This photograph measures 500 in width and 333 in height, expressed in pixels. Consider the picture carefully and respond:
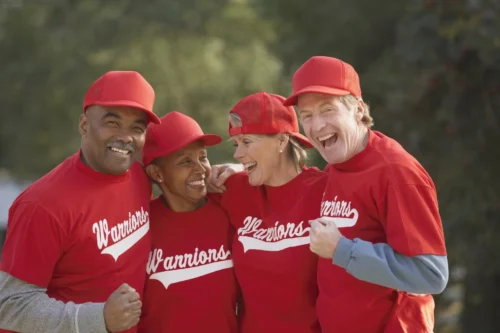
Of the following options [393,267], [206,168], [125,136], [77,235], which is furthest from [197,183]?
[393,267]

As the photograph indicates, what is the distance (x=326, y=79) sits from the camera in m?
3.98

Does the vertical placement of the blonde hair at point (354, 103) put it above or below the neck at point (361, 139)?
above

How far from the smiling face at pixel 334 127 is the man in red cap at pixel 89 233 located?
857 millimetres

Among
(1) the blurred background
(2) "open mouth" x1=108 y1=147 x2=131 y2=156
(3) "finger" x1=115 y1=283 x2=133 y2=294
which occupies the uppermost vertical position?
(1) the blurred background

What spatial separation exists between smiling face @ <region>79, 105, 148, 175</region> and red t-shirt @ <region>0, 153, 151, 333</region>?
7cm

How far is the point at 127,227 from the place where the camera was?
4266mm

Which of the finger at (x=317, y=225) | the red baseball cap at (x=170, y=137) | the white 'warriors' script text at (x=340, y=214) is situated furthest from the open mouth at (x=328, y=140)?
the red baseball cap at (x=170, y=137)

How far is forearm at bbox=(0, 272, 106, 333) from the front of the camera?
3865 mm

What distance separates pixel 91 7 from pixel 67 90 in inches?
77.3

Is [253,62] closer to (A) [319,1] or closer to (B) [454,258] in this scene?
(A) [319,1]

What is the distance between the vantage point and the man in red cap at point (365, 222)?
11.9ft

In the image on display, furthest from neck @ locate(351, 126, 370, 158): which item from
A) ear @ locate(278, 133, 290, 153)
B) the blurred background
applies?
the blurred background

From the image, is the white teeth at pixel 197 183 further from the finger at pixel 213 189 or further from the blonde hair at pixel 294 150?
the blonde hair at pixel 294 150

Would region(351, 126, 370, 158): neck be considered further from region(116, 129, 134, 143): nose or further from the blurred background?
the blurred background
